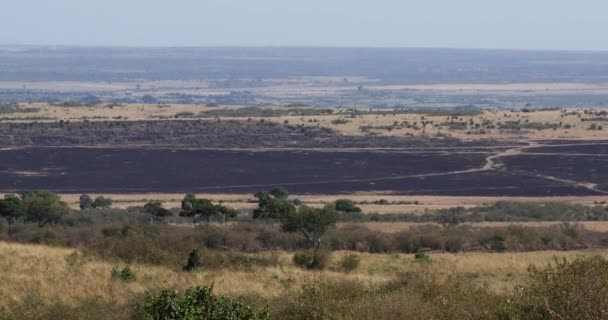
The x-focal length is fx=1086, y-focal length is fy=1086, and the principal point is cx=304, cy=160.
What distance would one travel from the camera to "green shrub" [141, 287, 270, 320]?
12773 millimetres

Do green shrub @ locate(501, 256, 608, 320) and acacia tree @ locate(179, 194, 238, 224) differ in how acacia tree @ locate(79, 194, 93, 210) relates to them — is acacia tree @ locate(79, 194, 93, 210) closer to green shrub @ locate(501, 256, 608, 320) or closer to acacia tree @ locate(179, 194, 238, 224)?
acacia tree @ locate(179, 194, 238, 224)

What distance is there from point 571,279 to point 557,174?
195ft

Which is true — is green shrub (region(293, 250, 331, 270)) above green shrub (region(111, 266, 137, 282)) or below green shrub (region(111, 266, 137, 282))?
below

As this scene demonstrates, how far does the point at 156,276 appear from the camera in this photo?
65.7 feet

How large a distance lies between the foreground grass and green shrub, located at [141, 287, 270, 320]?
3163 mm

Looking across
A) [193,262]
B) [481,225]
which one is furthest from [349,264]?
[481,225]

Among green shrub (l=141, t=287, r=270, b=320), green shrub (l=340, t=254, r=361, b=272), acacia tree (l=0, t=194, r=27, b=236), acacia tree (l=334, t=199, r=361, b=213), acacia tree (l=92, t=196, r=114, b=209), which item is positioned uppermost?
green shrub (l=141, t=287, r=270, b=320)

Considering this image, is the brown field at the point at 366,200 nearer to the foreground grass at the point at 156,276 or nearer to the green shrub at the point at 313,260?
the foreground grass at the point at 156,276

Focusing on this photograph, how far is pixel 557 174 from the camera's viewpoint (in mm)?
70875

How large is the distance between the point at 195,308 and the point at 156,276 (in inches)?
288

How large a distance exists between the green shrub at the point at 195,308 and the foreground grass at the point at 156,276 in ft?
10.4

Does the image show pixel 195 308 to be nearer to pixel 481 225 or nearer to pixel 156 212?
pixel 481 225

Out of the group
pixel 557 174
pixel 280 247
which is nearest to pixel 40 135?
pixel 557 174

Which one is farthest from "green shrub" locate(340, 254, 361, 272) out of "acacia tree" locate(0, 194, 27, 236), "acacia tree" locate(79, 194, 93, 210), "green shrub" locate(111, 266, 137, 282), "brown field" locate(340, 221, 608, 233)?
"acacia tree" locate(79, 194, 93, 210)
